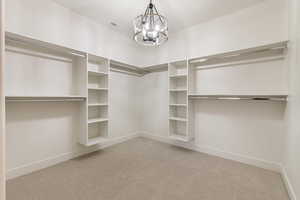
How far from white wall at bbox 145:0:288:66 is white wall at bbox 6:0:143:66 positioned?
1.35 metres

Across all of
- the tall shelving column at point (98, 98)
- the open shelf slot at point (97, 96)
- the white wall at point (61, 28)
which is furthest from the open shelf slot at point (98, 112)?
the white wall at point (61, 28)

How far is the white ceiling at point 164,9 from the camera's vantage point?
244 centimetres

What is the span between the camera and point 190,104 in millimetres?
3053

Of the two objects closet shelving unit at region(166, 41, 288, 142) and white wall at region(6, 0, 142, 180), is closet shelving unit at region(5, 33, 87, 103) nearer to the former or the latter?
white wall at region(6, 0, 142, 180)

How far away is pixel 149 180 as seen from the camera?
6.56 ft

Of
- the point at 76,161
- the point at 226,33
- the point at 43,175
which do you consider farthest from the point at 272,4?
the point at 43,175

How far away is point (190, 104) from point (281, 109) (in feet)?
4.76

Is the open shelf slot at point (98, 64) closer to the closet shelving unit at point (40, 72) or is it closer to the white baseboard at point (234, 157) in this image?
the closet shelving unit at point (40, 72)

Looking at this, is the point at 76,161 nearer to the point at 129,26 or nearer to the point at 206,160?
the point at 206,160

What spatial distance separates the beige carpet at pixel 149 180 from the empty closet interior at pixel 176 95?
0.03 m

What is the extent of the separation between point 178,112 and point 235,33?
196cm

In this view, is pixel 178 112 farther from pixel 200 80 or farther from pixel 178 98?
pixel 200 80

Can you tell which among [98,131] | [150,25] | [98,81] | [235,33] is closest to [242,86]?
[235,33]

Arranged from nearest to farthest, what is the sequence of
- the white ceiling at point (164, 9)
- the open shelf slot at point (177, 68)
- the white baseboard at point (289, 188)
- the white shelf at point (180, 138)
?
the white baseboard at point (289, 188), the white ceiling at point (164, 9), the white shelf at point (180, 138), the open shelf slot at point (177, 68)
